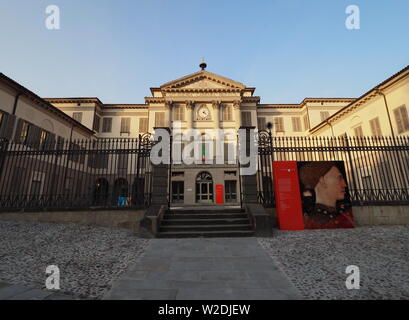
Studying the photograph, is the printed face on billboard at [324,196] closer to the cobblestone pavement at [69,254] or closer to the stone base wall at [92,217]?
the cobblestone pavement at [69,254]

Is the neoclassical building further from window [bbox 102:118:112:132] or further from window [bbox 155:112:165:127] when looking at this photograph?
window [bbox 102:118:112:132]

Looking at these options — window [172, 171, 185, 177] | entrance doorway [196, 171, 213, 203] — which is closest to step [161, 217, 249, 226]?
entrance doorway [196, 171, 213, 203]

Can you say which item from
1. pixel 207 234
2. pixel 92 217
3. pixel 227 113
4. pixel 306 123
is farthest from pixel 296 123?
pixel 92 217

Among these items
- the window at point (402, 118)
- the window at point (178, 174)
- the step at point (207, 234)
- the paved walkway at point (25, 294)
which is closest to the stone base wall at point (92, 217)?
the step at point (207, 234)

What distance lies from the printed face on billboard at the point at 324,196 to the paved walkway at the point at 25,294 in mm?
7721

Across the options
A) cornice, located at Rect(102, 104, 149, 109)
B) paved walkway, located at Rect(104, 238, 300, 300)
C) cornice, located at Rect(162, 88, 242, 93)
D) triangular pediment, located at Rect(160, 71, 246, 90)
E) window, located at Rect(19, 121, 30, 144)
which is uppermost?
triangular pediment, located at Rect(160, 71, 246, 90)

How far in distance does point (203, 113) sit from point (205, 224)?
20782 mm

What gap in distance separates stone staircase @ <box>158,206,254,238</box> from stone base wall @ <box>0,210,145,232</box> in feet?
4.50

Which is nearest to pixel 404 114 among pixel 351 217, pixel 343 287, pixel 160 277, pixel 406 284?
pixel 351 217

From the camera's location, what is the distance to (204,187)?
23344 mm

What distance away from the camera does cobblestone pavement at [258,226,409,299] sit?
3346mm

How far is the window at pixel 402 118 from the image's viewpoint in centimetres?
1515

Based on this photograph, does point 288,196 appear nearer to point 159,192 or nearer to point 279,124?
point 159,192
